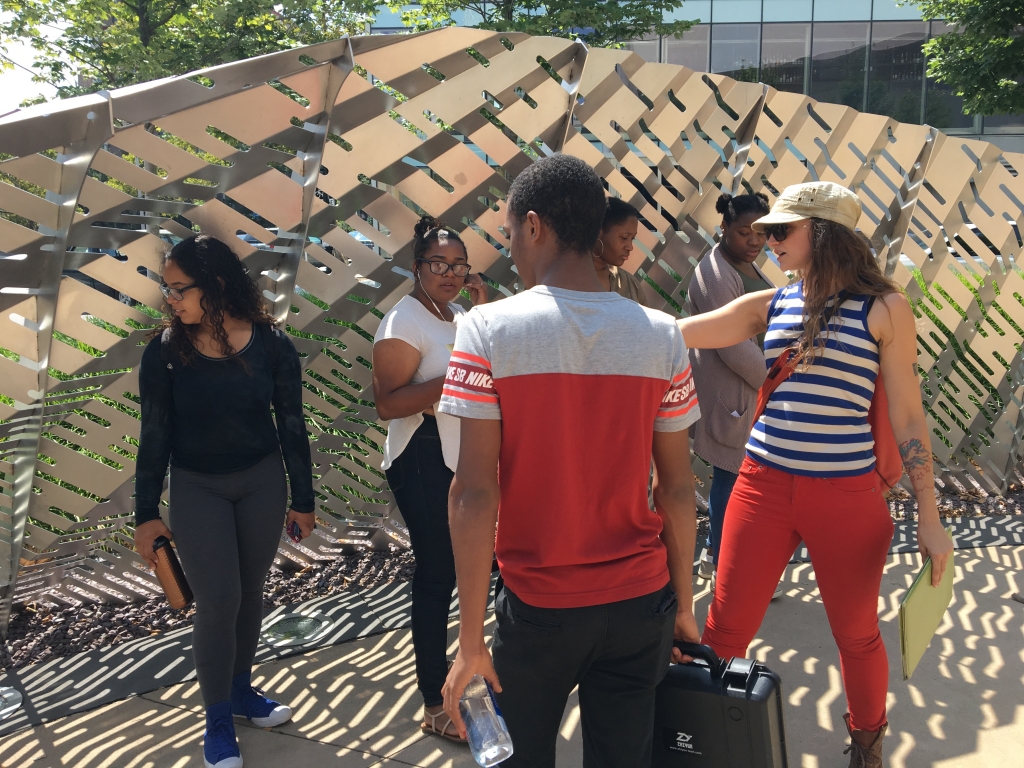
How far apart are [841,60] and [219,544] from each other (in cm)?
2397

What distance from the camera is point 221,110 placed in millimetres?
3338

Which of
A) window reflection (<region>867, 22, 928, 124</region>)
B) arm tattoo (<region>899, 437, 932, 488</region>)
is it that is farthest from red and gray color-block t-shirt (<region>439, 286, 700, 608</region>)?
window reflection (<region>867, 22, 928, 124</region>)

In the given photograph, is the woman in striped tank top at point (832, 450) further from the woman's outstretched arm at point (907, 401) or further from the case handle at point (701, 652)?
the case handle at point (701, 652)

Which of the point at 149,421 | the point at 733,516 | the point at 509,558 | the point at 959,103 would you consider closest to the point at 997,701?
the point at 733,516

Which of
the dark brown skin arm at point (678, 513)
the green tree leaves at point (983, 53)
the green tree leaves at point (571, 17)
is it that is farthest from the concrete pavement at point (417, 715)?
the green tree leaves at point (983, 53)

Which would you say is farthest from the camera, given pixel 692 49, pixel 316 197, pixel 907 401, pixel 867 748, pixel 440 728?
pixel 692 49

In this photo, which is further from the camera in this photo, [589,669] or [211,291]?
[211,291]

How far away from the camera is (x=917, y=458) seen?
267cm

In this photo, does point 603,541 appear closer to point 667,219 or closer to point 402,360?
point 402,360

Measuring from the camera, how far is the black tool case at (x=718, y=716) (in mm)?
1995

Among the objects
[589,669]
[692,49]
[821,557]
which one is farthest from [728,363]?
[692,49]

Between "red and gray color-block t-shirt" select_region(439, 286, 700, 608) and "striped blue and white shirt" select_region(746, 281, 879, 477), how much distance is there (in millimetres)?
936

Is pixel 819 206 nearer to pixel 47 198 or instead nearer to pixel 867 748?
pixel 867 748

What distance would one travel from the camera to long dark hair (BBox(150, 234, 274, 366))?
296 cm
